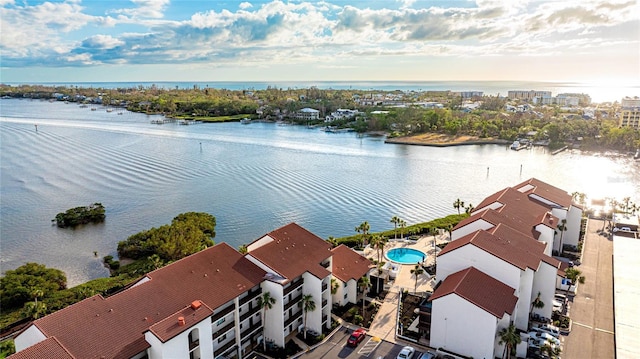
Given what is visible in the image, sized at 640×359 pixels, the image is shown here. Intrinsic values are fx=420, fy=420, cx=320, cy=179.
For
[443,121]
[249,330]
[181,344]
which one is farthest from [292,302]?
[443,121]

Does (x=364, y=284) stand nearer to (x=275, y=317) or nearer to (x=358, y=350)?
(x=358, y=350)

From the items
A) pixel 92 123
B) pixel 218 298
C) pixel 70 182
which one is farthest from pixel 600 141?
pixel 92 123

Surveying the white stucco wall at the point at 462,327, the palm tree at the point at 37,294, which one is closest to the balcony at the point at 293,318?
the white stucco wall at the point at 462,327

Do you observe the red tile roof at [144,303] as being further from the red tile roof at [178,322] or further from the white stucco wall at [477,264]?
the white stucco wall at [477,264]

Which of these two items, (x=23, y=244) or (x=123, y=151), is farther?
(x=123, y=151)

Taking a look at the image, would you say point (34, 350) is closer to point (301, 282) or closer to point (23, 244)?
point (301, 282)
